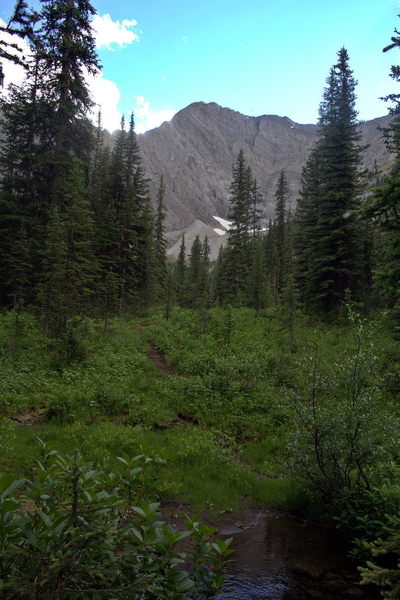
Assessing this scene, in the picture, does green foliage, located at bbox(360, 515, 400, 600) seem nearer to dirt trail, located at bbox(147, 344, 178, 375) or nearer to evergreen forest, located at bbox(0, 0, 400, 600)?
evergreen forest, located at bbox(0, 0, 400, 600)

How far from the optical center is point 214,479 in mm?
7984

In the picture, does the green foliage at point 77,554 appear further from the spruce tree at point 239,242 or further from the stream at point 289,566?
the spruce tree at point 239,242

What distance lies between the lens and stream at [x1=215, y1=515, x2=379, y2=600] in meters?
4.82

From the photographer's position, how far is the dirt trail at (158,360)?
1588 centimetres

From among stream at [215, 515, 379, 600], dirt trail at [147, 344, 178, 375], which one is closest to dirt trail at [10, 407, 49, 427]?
stream at [215, 515, 379, 600]

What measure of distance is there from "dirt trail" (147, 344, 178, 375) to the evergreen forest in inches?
6.2

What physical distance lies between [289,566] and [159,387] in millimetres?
7817

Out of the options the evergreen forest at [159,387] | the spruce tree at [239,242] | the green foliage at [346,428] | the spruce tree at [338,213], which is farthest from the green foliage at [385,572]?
the spruce tree at [239,242]

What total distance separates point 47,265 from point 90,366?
7177mm

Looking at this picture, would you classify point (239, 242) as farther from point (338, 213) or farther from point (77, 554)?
point (77, 554)

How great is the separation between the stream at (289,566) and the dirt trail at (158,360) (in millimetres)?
9330

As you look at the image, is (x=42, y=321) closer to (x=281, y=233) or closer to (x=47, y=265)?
(x=47, y=265)

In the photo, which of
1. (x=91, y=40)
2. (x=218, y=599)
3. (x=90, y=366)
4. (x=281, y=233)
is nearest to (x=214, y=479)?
(x=218, y=599)

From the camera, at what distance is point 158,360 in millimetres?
17766
